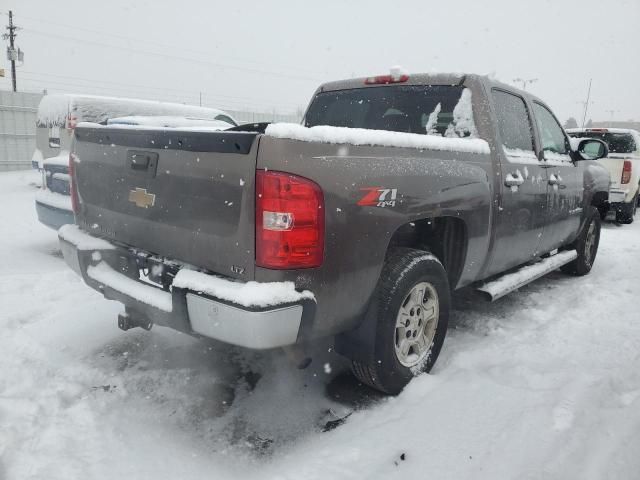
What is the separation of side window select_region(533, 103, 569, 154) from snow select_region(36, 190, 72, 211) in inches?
187

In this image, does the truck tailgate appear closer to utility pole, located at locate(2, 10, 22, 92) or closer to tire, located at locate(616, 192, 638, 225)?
tire, located at locate(616, 192, 638, 225)

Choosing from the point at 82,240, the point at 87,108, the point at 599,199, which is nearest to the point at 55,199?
the point at 87,108

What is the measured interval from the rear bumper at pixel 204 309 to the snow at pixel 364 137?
2.17ft

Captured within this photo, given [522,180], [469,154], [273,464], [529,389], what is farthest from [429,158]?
[273,464]

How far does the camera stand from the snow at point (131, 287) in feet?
7.42

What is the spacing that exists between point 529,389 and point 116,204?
2.68 meters

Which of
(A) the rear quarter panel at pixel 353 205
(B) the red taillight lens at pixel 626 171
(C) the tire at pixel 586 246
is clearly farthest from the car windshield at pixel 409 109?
(B) the red taillight lens at pixel 626 171

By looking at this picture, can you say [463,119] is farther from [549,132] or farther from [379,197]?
[549,132]

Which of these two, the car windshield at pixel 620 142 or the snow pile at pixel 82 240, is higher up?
the car windshield at pixel 620 142

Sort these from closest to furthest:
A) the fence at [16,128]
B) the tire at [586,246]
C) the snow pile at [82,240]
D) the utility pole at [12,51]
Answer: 1. the snow pile at [82,240]
2. the tire at [586,246]
3. the fence at [16,128]
4. the utility pole at [12,51]

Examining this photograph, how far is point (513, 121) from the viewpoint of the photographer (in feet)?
12.2

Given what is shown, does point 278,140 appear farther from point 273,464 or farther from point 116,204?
point 273,464

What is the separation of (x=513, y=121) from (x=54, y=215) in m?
4.75

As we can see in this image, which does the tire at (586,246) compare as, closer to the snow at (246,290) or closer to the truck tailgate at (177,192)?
the snow at (246,290)
